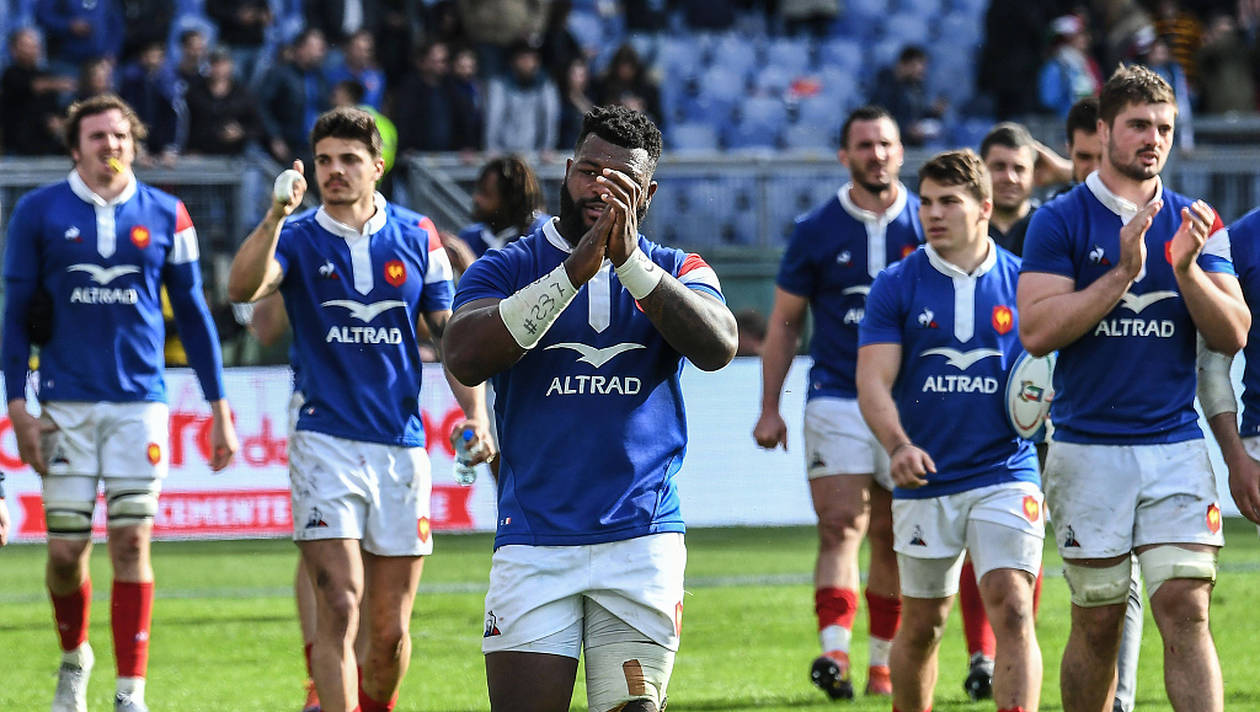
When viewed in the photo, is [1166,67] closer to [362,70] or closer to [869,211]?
[362,70]

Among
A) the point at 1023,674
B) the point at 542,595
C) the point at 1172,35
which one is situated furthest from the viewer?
the point at 1172,35

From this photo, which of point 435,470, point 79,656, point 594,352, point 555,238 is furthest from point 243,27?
point 594,352

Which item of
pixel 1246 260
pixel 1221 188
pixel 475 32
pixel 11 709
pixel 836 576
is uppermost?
A: pixel 475 32

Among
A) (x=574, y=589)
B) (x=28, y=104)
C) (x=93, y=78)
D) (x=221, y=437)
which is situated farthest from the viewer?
(x=28, y=104)

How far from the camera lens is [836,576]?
833 centimetres

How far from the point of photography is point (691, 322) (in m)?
4.59

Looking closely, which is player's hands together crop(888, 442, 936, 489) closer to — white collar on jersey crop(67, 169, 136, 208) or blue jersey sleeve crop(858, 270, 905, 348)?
blue jersey sleeve crop(858, 270, 905, 348)

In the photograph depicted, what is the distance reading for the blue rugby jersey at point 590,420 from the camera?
15.8 feet

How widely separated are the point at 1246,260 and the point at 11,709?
5.44 metres

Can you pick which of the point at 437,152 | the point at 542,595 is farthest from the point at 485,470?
the point at 542,595

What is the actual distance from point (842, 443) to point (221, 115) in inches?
387

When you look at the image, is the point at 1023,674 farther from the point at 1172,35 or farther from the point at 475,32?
the point at 1172,35

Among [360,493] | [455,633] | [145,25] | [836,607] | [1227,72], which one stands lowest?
[455,633]

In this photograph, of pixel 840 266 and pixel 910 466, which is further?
pixel 840 266
